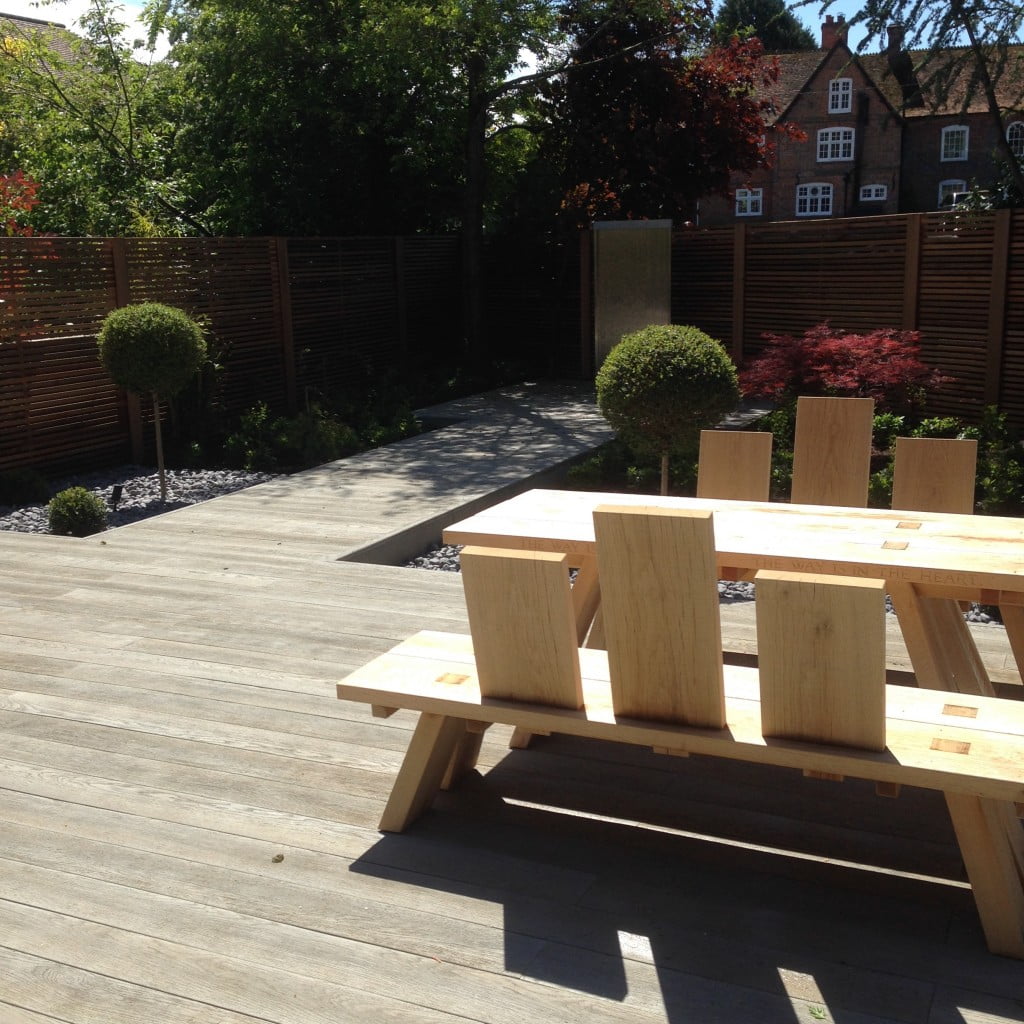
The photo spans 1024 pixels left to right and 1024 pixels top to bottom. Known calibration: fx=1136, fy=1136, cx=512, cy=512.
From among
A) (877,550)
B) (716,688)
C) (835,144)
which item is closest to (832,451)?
(877,550)

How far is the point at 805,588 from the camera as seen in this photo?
264cm

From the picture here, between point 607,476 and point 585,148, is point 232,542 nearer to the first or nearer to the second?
point 607,476

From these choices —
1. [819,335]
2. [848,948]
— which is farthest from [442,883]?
[819,335]

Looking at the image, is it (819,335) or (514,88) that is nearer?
(819,335)

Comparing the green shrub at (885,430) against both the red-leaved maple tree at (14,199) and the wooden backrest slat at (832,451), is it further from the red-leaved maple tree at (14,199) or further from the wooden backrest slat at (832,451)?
the red-leaved maple tree at (14,199)

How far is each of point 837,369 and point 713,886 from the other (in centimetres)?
695

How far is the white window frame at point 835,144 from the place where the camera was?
3944 centimetres

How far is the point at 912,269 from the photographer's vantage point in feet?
39.3

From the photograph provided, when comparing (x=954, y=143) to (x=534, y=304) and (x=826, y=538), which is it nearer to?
(x=534, y=304)

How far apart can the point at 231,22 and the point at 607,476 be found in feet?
29.3

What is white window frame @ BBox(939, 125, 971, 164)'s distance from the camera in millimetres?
37469

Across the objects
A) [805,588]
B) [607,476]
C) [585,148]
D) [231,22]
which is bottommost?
[607,476]

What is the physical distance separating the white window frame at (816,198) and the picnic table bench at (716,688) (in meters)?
40.1

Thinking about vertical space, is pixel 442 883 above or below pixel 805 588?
below
